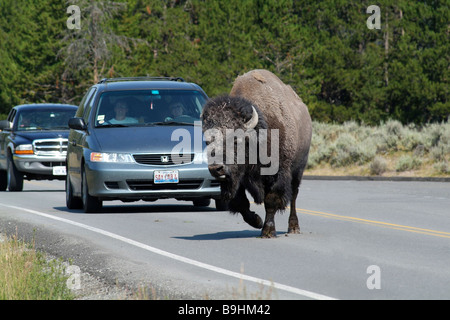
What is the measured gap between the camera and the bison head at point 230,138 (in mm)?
10953

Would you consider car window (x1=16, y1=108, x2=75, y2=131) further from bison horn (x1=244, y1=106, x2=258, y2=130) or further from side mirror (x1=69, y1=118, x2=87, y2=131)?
bison horn (x1=244, y1=106, x2=258, y2=130)

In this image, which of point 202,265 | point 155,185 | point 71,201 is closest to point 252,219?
point 202,265

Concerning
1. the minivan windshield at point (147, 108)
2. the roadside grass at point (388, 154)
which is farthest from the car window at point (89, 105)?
the roadside grass at point (388, 154)

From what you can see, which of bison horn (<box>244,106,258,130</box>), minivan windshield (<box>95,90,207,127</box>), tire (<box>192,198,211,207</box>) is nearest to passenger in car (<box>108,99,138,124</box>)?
minivan windshield (<box>95,90,207,127</box>)

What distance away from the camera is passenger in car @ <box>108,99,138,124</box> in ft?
A: 52.7

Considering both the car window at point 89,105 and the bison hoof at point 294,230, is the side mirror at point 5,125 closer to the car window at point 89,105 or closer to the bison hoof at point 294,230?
the car window at point 89,105

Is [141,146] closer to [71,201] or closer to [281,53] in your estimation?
[71,201]

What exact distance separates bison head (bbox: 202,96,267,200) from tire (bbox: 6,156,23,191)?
13.1 meters

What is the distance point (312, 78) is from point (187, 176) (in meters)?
37.9

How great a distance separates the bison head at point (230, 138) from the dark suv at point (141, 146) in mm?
3720

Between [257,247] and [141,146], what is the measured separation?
440 centimetres

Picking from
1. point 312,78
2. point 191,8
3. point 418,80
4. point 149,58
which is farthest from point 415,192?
point 191,8

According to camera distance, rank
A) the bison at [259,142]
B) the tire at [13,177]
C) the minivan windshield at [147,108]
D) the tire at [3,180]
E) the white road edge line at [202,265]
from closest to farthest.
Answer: the white road edge line at [202,265] < the bison at [259,142] < the minivan windshield at [147,108] < the tire at [13,177] < the tire at [3,180]

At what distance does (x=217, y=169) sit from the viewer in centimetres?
1088
